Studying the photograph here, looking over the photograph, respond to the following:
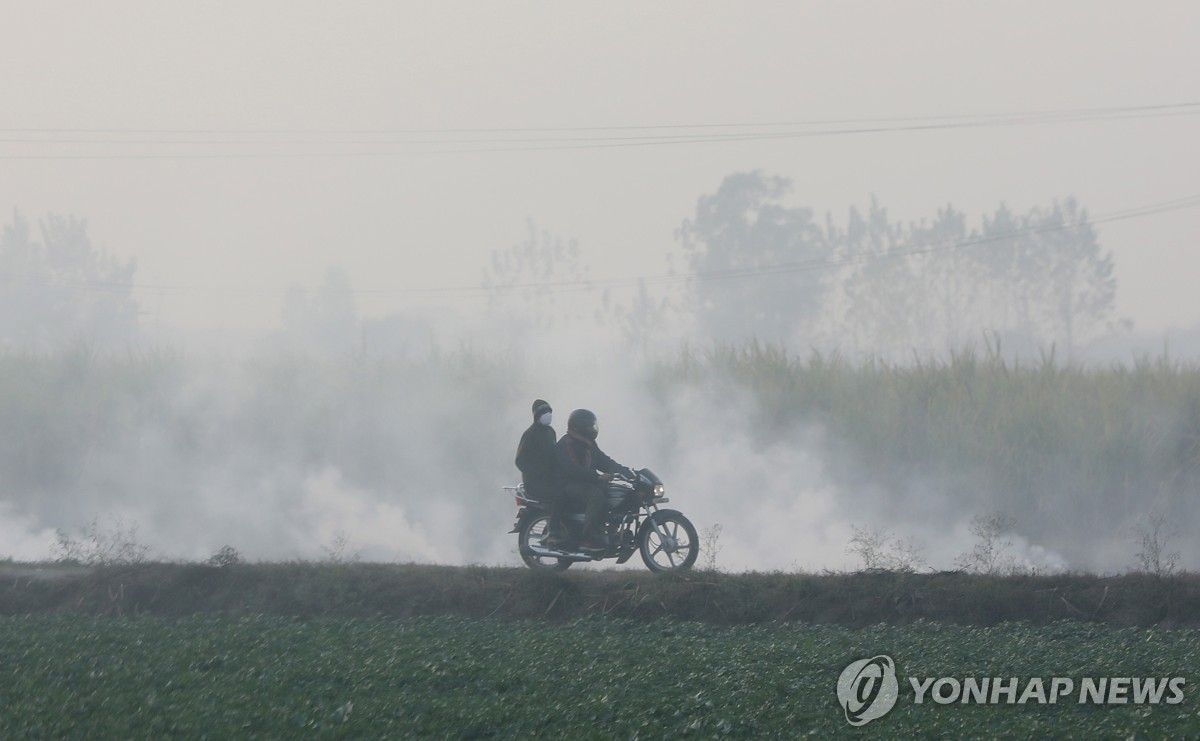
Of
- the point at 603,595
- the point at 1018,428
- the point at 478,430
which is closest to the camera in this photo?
the point at 603,595

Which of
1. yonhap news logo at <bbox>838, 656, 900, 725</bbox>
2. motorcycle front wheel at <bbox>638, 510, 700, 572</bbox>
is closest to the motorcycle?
motorcycle front wheel at <bbox>638, 510, 700, 572</bbox>

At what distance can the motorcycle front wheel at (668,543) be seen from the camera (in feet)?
53.3

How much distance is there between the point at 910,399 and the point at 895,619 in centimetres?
1914

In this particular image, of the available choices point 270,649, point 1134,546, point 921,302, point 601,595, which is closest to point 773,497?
point 1134,546

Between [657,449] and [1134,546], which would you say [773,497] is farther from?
[1134,546]

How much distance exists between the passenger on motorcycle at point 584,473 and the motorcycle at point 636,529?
13 cm

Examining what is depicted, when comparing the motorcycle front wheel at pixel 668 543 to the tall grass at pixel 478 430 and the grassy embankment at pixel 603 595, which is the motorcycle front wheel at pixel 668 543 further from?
the tall grass at pixel 478 430

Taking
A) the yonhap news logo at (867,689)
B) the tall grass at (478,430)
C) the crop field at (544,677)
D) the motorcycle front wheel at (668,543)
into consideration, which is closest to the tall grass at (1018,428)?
the tall grass at (478,430)

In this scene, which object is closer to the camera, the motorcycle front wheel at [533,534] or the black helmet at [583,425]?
the black helmet at [583,425]

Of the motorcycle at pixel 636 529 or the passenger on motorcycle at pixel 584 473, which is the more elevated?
the passenger on motorcycle at pixel 584 473

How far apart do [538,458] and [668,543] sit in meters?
2.01

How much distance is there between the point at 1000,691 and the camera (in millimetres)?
9266

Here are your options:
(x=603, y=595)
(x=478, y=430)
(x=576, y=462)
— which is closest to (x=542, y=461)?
(x=576, y=462)

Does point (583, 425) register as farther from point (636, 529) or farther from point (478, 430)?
point (478, 430)
